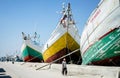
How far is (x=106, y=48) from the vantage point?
1370 centimetres

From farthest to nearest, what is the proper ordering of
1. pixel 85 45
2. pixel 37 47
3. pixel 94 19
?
1. pixel 37 47
2. pixel 85 45
3. pixel 94 19

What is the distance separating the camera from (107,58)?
13836mm

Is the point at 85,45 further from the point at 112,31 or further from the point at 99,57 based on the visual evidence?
the point at 112,31

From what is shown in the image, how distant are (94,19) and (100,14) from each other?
2.81 ft

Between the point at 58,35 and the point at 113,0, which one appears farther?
the point at 58,35

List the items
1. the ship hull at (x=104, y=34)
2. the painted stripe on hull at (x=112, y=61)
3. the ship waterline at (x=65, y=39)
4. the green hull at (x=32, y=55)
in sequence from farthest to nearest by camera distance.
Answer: the green hull at (x=32, y=55) → the ship waterline at (x=65, y=39) → the painted stripe on hull at (x=112, y=61) → the ship hull at (x=104, y=34)

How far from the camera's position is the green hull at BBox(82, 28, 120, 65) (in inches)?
514

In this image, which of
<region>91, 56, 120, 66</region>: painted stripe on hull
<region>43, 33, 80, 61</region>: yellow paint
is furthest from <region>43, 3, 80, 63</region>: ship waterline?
<region>91, 56, 120, 66</region>: painted stripe on hull

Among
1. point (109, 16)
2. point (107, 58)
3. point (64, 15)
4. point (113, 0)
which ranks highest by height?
point (64, 15)

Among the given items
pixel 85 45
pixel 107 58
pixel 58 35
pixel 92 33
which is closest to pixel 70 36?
pixel 58 35

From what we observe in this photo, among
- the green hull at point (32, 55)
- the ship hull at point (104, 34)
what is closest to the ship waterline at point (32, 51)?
the green hull at point (32, 55)

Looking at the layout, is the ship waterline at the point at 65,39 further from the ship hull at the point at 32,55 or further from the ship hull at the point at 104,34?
the ship hull at the point at 32,55

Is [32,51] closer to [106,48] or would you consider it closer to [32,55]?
[32,55]

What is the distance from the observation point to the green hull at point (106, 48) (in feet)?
42.8
